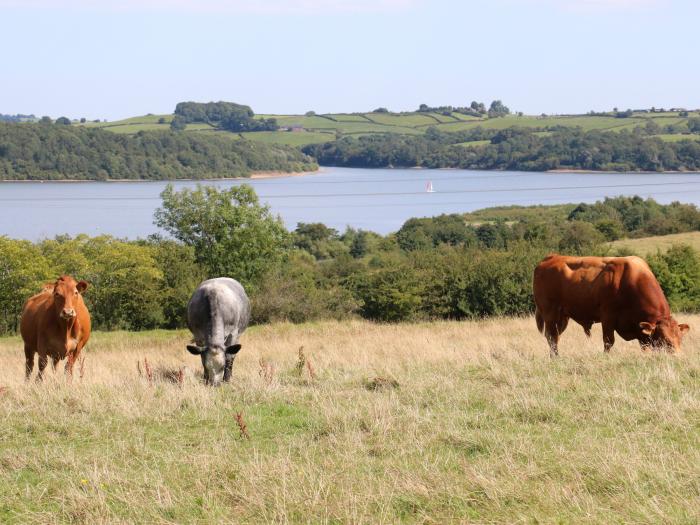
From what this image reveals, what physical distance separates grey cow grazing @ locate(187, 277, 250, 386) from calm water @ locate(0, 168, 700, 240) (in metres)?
81.4

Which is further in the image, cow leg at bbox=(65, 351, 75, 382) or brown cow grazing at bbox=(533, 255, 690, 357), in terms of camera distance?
brown cow grazing at bbox=(533, 255, 690, 357)

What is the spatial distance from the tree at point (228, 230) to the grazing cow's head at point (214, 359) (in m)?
38.5

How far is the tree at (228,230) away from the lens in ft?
176

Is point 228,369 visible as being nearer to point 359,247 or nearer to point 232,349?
point 232,349

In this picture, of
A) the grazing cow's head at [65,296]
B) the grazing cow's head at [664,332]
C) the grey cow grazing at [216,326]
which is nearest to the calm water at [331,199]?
the grey cow grazing at [216,326]

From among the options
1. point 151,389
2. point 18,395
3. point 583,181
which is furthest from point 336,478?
point 583,181

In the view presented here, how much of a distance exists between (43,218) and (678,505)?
395 ft

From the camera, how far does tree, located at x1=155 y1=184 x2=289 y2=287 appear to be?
53.5 m

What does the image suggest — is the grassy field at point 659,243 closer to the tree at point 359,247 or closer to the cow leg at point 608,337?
the tree at point 359,247

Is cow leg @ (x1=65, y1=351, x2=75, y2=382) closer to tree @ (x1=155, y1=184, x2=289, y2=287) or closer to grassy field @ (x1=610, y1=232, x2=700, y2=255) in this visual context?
tree @ (x1=155, y1=184, x2=289, y2=287)

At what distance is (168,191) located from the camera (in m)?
58.2

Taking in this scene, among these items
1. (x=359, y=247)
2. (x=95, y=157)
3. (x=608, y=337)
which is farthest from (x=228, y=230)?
(x=95, y=157)

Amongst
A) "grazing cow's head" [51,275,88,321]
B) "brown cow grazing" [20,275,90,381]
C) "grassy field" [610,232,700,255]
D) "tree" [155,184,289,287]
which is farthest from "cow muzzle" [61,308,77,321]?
"grassy field" [610,232,700,255]

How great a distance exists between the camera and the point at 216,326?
515 inches
